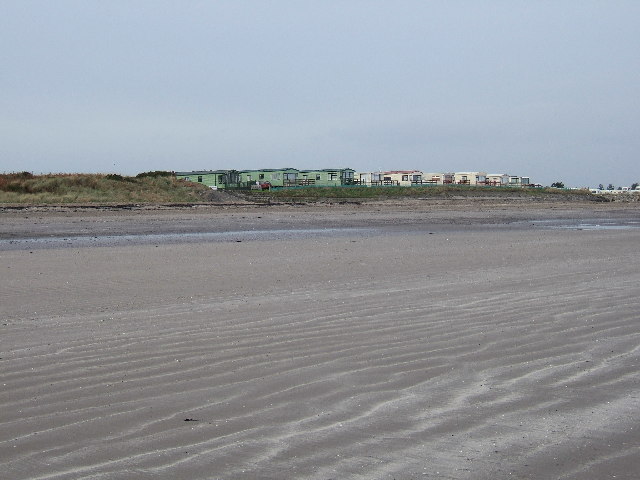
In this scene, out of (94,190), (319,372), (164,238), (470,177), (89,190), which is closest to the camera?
(319,372)

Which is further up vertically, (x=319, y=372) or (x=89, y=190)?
(x=89, y=190)

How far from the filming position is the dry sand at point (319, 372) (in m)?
3.31

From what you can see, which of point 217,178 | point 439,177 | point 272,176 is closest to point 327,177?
point 272,176

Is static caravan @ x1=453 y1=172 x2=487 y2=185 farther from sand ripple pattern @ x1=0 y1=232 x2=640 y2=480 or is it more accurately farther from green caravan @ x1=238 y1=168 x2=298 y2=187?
sand ripple pattern @ x1=0 y1=232 x2=640 y2=480

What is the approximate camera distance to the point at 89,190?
40.0 metres

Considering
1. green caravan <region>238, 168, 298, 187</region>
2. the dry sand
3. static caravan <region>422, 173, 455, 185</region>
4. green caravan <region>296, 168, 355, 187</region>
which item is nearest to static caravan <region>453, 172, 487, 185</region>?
static caravan <region>422, 173, 455, 185</region>

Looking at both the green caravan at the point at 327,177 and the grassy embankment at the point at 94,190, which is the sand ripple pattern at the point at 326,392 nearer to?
the grassy embankment at the point at 94,190

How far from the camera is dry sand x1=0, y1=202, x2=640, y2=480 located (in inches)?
130

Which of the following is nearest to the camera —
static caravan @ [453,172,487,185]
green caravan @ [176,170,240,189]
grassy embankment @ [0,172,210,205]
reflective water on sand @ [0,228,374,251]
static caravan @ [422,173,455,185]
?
reflective water on sand @ [0,228,374,251]

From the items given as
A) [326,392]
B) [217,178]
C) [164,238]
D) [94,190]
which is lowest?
[326,392]

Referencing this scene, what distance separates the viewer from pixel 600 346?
5.59 meters

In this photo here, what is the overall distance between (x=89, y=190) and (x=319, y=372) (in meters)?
37.4

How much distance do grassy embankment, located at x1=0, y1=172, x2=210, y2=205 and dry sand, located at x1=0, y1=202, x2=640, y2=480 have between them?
26.8 meters

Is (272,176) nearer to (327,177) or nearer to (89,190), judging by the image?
(327,177)
